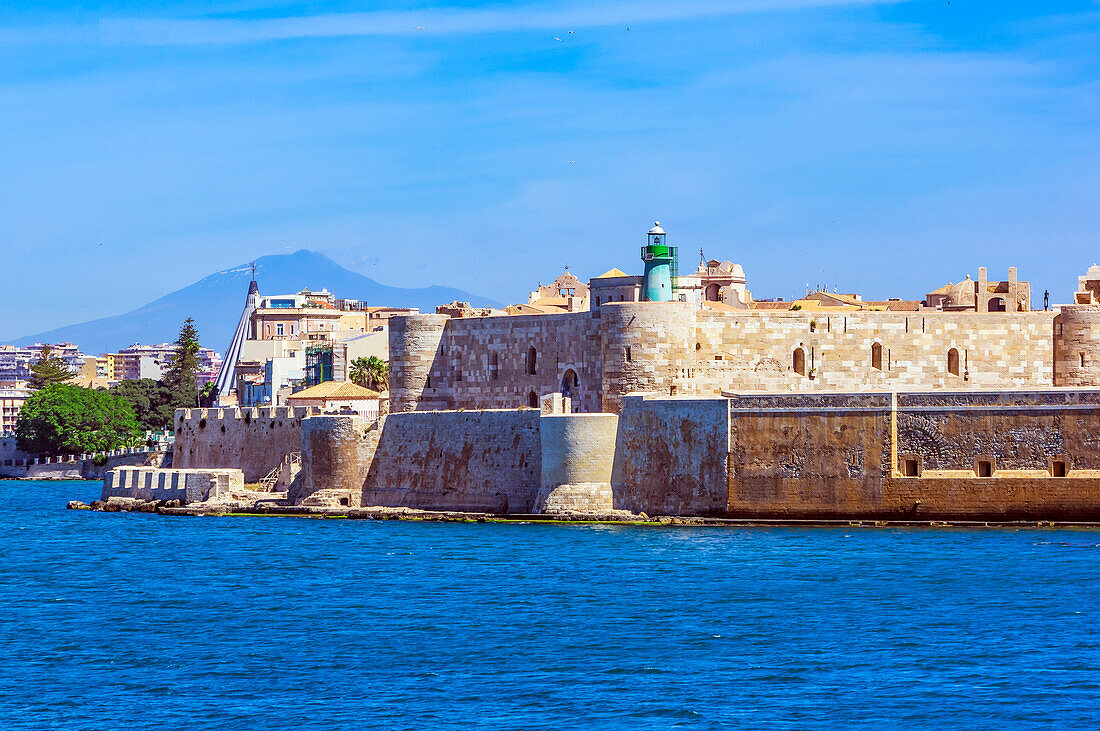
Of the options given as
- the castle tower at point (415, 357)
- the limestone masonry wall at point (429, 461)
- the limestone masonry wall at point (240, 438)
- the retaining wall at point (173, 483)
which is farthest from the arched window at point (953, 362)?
the retaining wall at point (173, 483)

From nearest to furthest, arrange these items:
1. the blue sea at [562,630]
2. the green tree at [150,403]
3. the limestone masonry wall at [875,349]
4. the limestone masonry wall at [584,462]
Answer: the blue sea at [562,630] → the limestone masonry wall at [584,462] → the limestone masonry wall at [875,349] → the green tree at [150,403]

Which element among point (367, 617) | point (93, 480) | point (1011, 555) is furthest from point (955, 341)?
point (93, 480)

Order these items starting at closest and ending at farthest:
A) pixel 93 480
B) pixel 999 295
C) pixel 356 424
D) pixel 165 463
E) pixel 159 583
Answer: pixel 159 583, pixel 356 424, pixel 999 295, pixel 165 463, pixel 93 480

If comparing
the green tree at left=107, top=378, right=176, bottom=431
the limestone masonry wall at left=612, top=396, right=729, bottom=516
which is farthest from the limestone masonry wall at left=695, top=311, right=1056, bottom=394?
the green tree at left=107, top=378, right=176, bottom=431

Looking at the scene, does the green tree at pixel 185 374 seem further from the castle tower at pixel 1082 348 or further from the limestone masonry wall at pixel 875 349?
the castle tower at pixel 1082 348

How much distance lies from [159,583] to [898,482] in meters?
14.1

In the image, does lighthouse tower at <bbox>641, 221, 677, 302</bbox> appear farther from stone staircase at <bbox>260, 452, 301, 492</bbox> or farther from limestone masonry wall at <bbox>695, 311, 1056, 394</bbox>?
stone staircase at <bbox>260, 452, 301, 492</bbox>

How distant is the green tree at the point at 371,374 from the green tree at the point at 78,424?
21490 millimetres

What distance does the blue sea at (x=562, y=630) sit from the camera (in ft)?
65.3

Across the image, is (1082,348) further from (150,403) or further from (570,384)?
(150,403)

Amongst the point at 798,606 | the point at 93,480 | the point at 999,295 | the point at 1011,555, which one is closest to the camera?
the point at 798,606

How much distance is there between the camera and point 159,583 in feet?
102

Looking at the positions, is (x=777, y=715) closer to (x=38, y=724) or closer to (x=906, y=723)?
(x=906, y=723)

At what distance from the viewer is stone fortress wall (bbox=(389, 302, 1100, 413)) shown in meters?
37.7
